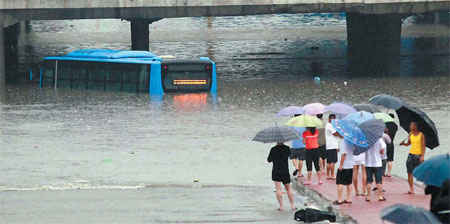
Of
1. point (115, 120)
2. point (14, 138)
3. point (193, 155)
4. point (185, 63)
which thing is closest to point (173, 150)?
point (193, 155)

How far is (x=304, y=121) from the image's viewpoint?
16516 millimetres

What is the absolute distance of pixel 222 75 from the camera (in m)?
51.6

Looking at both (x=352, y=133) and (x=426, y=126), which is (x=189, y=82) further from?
(x=352, y=133)

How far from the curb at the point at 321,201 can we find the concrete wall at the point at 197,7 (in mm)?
30076

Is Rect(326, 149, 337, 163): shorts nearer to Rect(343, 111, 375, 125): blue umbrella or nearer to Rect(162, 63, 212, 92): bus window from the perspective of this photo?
Rect(343, 111, 375, 125): blue umbrella

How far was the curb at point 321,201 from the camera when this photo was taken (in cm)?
1338

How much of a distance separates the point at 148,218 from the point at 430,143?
491 cm

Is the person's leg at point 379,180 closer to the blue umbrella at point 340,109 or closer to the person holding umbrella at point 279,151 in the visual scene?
the person holding umbrella at point 279,151

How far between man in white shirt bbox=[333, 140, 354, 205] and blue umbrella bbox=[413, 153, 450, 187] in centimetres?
584

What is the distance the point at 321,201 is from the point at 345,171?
766 mm

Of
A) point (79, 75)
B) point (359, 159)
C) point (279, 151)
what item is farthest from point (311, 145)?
point (79, 75)

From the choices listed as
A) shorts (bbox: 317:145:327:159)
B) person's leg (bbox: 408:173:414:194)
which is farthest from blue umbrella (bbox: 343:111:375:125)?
shorts (bbox: 317:145:327:159)

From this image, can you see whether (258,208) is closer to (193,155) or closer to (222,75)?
(193,155)

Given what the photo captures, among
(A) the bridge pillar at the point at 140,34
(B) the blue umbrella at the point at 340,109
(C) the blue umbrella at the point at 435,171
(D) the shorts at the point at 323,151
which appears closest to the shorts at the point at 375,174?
(B) the blue umbrella at the point at 340,109
